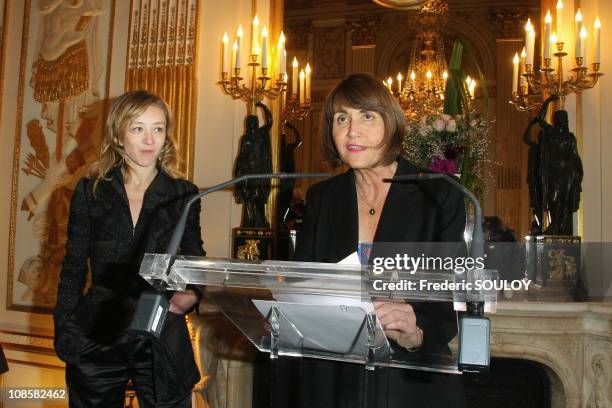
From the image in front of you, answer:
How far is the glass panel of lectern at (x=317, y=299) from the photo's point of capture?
38.7 inches

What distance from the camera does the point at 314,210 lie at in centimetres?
170

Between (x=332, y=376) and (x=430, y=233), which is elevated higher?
(x=430, y=233)

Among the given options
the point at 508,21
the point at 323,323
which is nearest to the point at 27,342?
the point at 323,323

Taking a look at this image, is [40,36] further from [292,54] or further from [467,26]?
[467,26]

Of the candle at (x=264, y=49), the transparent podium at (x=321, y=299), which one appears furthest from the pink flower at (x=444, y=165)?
the transparent podium at (x=321, y=299)

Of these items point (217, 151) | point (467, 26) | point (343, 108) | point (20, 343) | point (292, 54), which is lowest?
point (20, 343)

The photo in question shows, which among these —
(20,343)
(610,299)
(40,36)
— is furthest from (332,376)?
(40,36)

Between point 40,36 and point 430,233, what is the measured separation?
4.42 meters

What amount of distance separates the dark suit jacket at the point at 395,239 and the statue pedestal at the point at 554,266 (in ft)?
6.50

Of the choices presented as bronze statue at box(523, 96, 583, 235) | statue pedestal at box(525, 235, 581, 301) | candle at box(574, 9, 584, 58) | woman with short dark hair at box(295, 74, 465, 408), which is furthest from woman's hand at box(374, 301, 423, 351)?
candle at box(574, 9, 584, 58)

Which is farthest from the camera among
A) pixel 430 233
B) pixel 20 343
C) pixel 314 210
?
pixel 20 343

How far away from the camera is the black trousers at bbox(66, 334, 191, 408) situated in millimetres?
1809

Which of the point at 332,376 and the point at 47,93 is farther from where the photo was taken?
the point at 47,93

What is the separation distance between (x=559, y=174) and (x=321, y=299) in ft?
9.90
